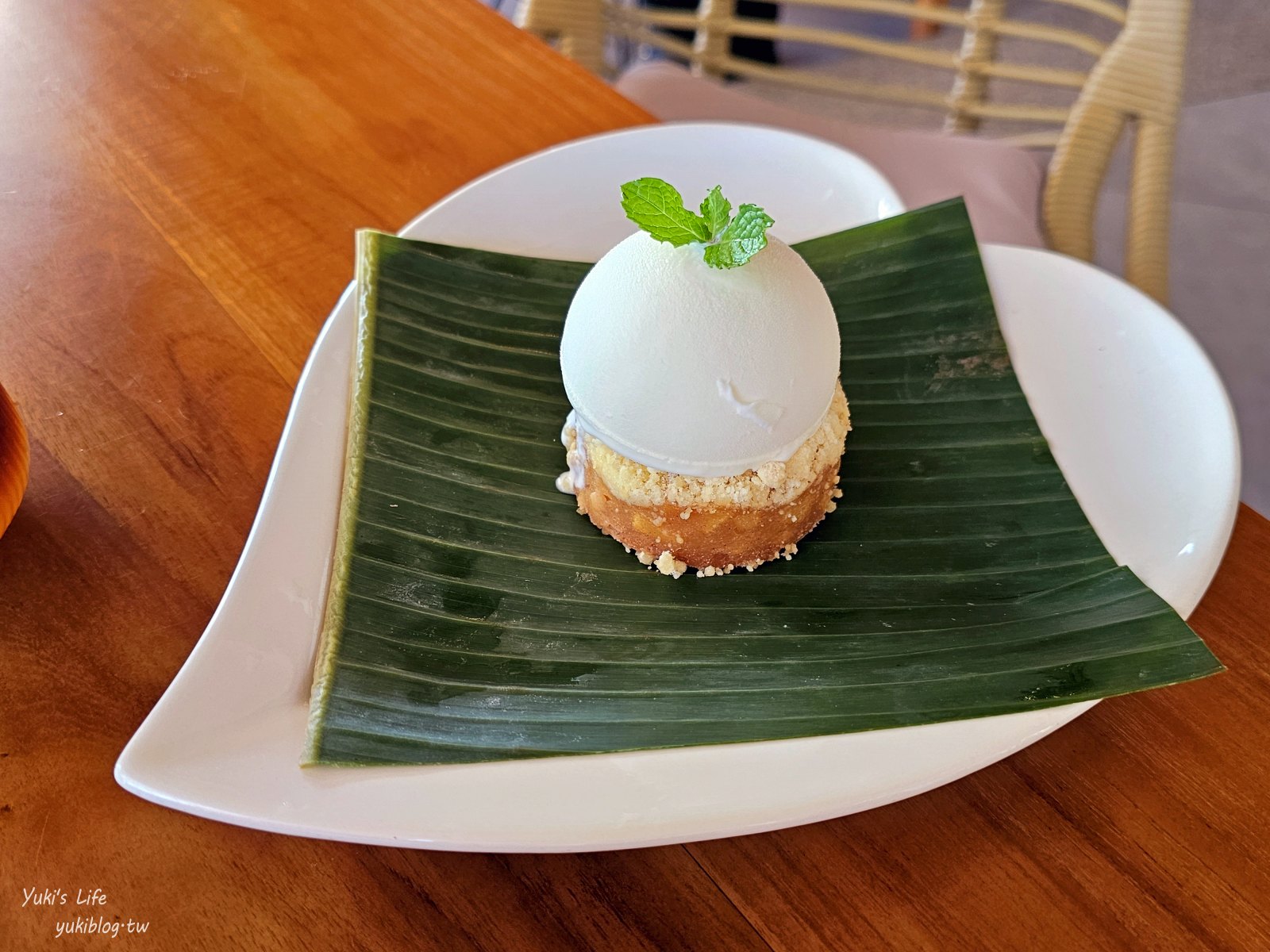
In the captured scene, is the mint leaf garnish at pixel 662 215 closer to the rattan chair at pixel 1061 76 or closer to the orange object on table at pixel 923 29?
the rattan chair at pixel 1061 76

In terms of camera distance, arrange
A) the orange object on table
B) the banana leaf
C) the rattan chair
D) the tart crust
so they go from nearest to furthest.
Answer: the banana leaf
the tart crust
the rattan chair
the orange object on table

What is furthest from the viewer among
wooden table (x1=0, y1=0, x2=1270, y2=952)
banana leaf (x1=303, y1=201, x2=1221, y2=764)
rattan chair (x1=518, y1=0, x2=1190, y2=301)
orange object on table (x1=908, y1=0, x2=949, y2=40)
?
orange object on table (x1=908, y1=0, x2=949, y2=40)

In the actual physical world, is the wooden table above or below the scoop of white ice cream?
below

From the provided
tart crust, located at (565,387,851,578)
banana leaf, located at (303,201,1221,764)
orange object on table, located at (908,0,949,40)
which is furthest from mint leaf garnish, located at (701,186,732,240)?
orange object on table, located at (908,0,949,40)

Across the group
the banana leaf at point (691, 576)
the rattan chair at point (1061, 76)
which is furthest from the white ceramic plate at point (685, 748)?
the rattan chair at point (1061, 76)

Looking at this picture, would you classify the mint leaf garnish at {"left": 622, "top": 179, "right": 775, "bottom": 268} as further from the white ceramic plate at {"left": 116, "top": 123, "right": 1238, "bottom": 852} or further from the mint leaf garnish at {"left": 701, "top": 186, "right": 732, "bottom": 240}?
the white ceramic plate at {"left": 116, "top": 123, "right": 1238, "bottom": 852}

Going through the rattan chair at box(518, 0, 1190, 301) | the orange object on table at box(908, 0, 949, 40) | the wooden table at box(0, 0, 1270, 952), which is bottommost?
the wooden table at box(0, 0, 1270, 952)

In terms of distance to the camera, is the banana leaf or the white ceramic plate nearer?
the white ceramic plate

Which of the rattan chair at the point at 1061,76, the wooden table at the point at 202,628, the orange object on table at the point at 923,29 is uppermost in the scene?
the rattan chair at the point at 1061,76
